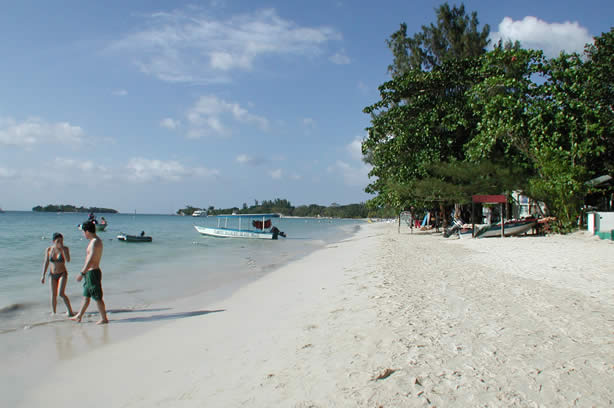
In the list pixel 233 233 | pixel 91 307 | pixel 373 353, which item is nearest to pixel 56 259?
pixel 91 307

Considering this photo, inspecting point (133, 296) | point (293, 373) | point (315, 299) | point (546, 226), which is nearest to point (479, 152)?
point (546, 226)

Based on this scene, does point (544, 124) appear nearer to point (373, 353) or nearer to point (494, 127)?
point (494, 127)

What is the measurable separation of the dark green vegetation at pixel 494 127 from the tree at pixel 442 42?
0.08 metres

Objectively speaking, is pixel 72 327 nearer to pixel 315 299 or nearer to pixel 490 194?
pixel 315 299

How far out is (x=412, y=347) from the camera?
408 centimetres

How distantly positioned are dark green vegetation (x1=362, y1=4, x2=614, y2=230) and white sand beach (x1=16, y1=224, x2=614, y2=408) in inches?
499

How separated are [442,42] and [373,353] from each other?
28.1 meters

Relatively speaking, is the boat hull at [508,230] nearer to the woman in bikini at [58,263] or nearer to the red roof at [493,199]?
the red roof at [493,199]

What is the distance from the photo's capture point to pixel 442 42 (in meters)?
27.4

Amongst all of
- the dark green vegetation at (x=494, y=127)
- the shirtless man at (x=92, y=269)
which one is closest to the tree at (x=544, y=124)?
the dark green vegetation at (x=494, y=127)

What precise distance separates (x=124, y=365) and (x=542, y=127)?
19.6 metres

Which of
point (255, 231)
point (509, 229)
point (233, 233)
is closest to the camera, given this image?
point (509, 229)

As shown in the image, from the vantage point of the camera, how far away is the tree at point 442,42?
2639 centimetres

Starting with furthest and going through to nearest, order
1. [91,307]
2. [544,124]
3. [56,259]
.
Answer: [544,124]
[91,307]
[56,259]
